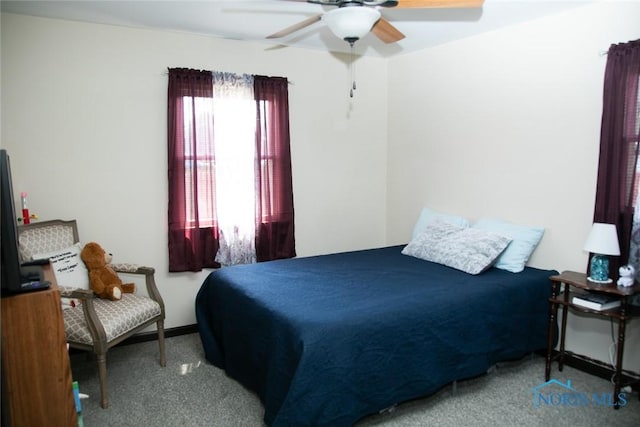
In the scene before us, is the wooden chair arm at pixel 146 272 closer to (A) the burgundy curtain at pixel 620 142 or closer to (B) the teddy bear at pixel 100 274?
(B) the teddy bear at pixel 100 274

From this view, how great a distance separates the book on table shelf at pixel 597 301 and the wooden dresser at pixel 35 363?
2742 millimetres

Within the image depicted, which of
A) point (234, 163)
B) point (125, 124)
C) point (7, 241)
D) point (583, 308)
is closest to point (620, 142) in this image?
point (583, 308)

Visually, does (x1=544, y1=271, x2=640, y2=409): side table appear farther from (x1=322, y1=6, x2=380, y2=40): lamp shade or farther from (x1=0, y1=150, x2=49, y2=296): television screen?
(x1=0, y1=150, x2=49, y2=296): television screen

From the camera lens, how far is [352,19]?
2.41 m

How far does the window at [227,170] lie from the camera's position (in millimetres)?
3621

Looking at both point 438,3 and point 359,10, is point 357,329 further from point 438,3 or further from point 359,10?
point 438,3

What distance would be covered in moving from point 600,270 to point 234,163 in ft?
9.16

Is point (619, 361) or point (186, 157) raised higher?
point (186, 157)

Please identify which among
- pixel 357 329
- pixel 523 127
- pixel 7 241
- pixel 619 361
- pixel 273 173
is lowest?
pixel 619 361

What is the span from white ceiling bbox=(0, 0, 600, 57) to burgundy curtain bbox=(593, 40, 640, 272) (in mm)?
505

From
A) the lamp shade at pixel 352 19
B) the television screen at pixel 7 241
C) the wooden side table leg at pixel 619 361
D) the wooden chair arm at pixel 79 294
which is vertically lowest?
the wooden side table leg at pixel 619 361

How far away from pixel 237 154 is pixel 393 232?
184 centimetres

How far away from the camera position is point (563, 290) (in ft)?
10.3

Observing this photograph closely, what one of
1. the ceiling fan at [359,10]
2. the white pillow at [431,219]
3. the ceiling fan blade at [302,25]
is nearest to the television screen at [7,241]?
the ceiling fan at [359,10]
